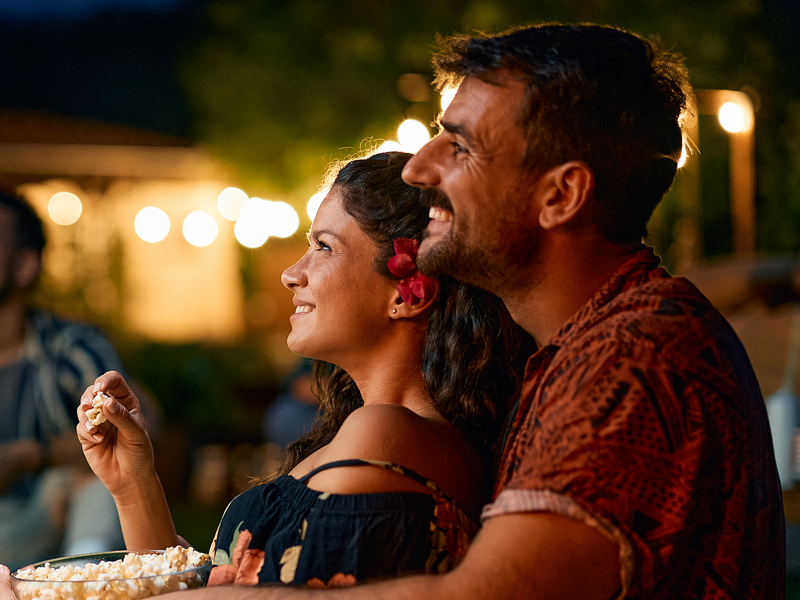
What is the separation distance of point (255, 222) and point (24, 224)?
239 inches

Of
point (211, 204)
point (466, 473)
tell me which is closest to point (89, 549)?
point (466, 473)

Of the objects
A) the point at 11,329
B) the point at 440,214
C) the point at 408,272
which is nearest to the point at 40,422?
the point at 11,329

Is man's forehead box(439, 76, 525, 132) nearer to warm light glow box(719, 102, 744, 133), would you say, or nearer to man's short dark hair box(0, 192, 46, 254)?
man's short dark hair box(0, 192, 46, 254)

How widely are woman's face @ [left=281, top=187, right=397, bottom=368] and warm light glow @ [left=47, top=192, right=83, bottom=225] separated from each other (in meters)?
11.4

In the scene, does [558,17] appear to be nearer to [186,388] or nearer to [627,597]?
[186,388]

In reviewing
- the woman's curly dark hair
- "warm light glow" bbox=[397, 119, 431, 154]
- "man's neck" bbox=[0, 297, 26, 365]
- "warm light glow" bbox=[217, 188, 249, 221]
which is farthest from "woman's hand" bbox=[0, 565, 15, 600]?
"warm light glow" bbox=[217, 188, 249, 221]

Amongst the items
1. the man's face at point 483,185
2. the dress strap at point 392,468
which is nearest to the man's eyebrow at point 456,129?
the man's face at point 483,185

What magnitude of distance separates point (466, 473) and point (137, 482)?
36.3 inches

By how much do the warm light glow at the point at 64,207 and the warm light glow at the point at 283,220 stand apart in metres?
4.25

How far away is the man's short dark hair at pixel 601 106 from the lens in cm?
146

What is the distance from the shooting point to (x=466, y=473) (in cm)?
167

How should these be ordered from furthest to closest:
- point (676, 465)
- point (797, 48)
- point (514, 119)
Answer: point (797, 48)
point (514, 119)
point (676, 465)

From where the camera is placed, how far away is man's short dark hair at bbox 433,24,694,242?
146cm

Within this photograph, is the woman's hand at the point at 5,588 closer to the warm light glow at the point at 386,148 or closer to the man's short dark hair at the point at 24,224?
the warm light glow at the point at 386,148
